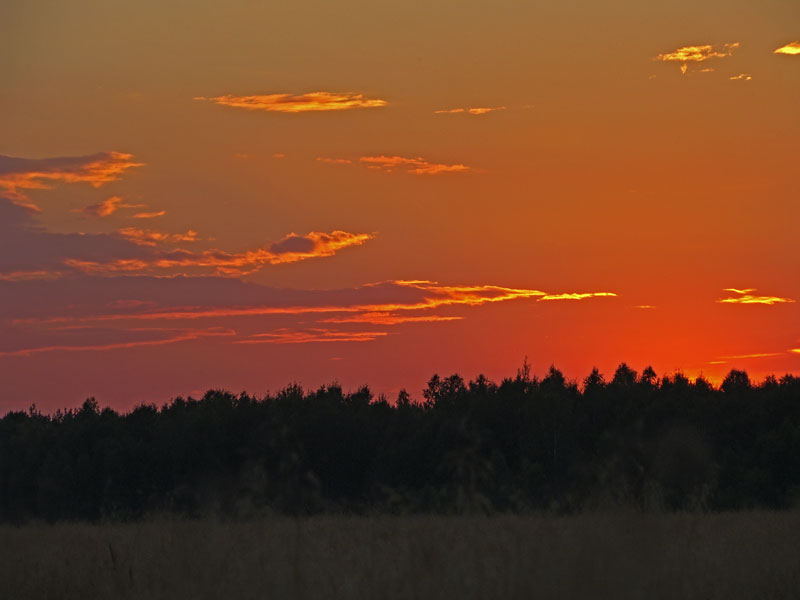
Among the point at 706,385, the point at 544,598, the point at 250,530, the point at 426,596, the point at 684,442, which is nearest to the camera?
the point at 544,598

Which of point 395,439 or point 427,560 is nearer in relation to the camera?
point 427,560

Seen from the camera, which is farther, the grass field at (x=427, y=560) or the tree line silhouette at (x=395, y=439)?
the tree line silhouette at (x=395, y=439)

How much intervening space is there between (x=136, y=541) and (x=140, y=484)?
84.2 feet

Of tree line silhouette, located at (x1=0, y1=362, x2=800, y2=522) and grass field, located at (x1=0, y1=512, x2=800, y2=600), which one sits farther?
tree line silhouette, located at (x1=0, y1=362, x2=800, y2=522)

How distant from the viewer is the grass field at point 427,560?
32.8 feet

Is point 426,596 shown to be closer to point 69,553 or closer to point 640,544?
point 640,544

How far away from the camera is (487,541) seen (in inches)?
484

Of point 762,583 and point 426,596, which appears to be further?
point 762,583

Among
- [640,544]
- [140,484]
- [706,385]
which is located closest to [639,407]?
[706,385]

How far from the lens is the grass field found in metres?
10.0

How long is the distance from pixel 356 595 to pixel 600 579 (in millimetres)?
2430

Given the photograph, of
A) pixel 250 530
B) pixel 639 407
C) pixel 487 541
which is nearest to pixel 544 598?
pixel 487 541

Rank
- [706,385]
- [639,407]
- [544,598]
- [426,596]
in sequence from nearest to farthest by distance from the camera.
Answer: [544,598] → [426,596] → [639,407] → [706,385]

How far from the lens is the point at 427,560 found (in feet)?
37.7
